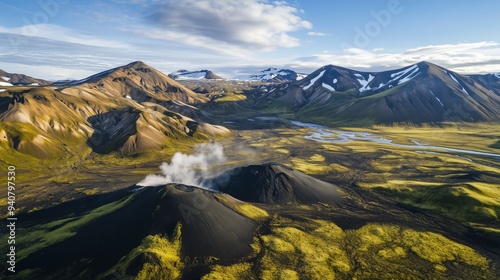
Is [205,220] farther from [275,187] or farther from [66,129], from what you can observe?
[66,129]

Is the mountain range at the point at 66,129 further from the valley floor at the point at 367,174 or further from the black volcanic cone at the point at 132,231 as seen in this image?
the black volcanic cone at the point at 132,231

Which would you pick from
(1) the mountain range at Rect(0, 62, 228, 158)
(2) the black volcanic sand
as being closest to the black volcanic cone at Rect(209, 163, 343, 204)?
(2) the black volcanic sand

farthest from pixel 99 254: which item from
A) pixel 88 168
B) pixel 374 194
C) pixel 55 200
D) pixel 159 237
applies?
pixel 88 168

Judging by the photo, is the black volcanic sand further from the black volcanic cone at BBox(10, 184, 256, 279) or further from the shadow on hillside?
the shadow on hillside

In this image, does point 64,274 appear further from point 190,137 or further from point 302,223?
point 190,137

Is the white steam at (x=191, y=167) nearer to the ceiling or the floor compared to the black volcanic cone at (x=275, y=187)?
nearer to the floor

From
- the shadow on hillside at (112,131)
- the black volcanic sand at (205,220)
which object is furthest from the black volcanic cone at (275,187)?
the shadow on hillside at (112,131)

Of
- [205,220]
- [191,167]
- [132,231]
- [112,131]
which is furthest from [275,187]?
[112,131]
